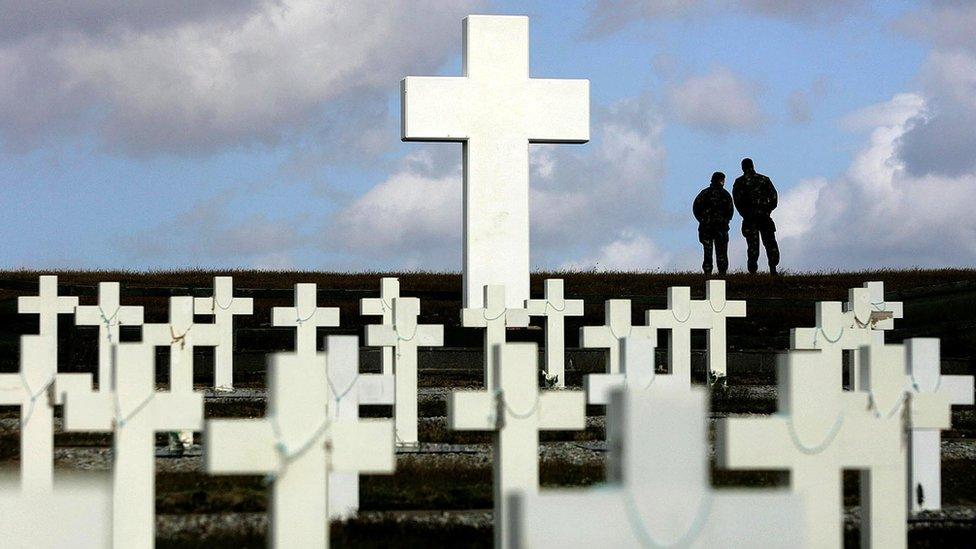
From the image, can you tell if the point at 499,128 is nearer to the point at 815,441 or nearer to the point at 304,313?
the point at 304,313

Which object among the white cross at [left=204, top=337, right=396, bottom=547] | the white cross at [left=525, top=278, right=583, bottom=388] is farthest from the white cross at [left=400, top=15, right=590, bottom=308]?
the white cross at [left=204, top=337, right=396, bottom=547]

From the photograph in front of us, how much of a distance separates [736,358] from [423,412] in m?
5.64

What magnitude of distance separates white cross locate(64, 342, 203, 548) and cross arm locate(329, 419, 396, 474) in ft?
2.57

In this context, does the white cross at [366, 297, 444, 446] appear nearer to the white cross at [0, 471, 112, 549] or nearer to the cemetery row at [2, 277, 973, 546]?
the cemetery row at [2, 277, 973, 546]

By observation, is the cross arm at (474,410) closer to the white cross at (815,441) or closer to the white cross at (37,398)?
the white cross at (815,441)

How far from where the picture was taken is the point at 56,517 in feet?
12.8

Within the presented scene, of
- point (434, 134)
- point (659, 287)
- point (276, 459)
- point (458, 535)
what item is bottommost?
point (458, 535)

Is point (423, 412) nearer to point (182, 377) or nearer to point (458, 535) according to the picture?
point (182, 377)

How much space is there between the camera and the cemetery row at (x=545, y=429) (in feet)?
11.7

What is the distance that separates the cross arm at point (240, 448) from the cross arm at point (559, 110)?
44.7ft

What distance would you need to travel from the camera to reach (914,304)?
751 inches

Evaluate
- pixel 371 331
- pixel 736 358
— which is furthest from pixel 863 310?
pixel 371 331

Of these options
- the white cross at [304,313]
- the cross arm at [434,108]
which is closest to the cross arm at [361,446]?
the white cross at [304,313]

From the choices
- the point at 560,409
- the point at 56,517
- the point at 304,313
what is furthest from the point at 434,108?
the point at 56,517
